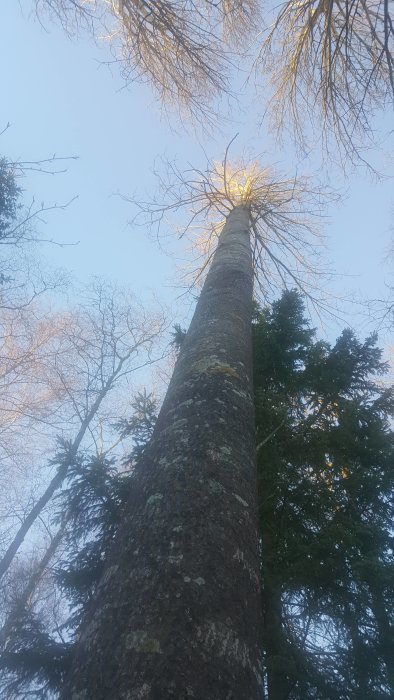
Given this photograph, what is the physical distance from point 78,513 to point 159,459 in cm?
211

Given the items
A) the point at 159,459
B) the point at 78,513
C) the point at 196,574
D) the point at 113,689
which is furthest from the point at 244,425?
the point at 78,513

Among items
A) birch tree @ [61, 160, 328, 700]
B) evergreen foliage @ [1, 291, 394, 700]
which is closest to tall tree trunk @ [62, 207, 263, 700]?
birch tree @ [61, 160, 328, 700]

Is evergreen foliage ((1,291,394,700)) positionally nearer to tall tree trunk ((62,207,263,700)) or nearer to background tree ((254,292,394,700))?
background tree ((254,292,394,700))

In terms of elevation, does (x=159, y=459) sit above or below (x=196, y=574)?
above

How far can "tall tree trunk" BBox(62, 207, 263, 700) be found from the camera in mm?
1221

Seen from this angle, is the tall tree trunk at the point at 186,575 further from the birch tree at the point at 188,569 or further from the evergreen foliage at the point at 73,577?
the evergreen foliage at the point at 73,577

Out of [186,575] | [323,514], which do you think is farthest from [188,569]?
[323,514]

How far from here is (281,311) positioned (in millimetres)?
5270

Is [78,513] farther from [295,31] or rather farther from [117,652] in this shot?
[295,31]

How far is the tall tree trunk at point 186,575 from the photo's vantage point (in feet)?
4.00

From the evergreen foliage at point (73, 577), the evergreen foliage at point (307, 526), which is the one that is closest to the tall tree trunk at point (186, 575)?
the evergreen foliage at point (307, 526)

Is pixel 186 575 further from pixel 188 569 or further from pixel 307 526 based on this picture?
pixel 307 526

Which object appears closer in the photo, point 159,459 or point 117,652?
point 117,652

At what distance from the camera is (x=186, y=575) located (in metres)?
1.47
